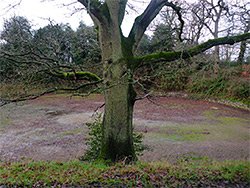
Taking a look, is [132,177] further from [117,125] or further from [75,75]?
[75,75]

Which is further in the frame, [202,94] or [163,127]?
[202,94]

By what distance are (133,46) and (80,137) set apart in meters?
5.69

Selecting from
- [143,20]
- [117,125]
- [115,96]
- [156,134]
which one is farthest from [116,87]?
[156,134]

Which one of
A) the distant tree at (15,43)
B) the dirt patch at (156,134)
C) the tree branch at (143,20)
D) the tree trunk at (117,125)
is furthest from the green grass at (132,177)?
the tree branch at (143,20)

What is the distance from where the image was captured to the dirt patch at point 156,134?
775 centimetres

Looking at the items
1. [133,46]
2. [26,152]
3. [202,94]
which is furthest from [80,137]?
[202,94]

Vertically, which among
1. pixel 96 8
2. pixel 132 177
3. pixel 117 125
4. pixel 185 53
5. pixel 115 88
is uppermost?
pixel 96 8

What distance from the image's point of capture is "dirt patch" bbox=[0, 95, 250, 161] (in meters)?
7.75

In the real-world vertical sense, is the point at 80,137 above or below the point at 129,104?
below

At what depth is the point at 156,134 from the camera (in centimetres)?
1034

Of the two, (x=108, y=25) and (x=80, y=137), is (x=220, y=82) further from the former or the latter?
(x=108, y=25)

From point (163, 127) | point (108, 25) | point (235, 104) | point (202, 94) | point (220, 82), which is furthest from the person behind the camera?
point (202, 94)

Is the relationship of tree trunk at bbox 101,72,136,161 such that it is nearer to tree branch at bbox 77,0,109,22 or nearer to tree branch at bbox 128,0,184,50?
tree branch at bbox 128,0,184,50

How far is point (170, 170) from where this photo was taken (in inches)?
179
